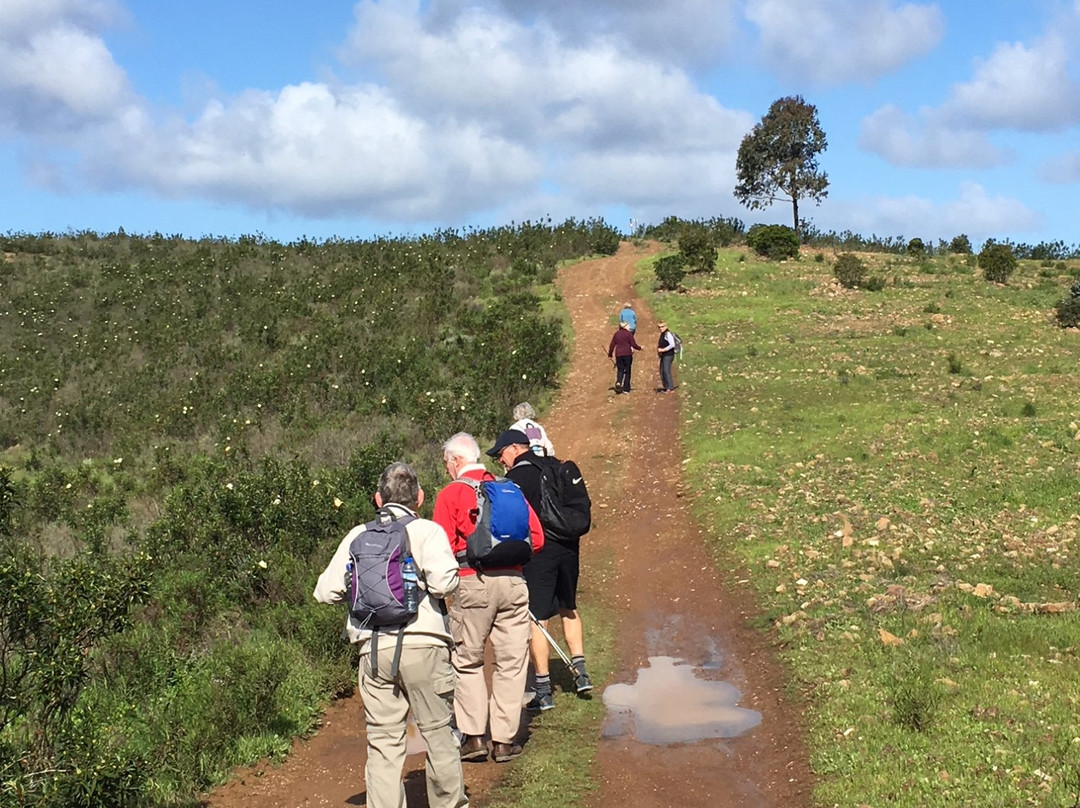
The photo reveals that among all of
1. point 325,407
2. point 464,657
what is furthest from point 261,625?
point 325,407

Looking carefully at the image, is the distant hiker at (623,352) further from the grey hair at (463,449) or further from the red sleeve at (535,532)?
the grey hair at (463,449)

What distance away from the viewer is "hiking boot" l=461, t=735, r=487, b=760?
20.7ft

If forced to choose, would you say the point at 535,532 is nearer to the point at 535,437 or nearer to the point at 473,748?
the point at 535,437

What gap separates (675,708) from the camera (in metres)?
7.08

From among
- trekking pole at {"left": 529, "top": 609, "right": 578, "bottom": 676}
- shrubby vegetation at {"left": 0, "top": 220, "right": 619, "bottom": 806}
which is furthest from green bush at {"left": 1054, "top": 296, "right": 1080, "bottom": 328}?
trekking pole at {"left": 529, "top": 609, "right": 578, "bottom": 676}

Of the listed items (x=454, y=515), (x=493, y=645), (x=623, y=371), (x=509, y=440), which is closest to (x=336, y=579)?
(x=454, y=515)

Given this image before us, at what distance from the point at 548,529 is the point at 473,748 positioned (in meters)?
1.51

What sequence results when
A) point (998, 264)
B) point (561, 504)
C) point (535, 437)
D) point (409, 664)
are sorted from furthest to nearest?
point (998, 264), point (535, 437), point (561, 504), point (409, 664)

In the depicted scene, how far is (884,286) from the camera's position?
98.0 feet

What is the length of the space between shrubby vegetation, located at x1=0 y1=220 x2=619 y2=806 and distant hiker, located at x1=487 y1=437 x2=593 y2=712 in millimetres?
1910

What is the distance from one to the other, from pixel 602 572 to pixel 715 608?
6.04ft

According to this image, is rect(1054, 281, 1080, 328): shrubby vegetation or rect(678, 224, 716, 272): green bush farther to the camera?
rect(678, 224, 716, 272): green bush

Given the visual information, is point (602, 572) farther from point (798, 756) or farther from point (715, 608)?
point (798, 756)

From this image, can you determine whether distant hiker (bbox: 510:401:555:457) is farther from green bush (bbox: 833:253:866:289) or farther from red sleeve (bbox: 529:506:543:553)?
green bush (bbox: 833:253:866:289)
